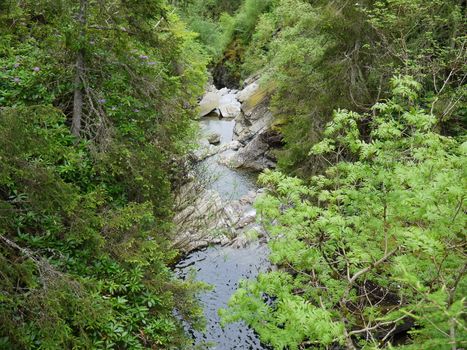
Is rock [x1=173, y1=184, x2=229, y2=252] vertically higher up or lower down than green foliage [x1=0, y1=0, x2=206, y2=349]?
lower down

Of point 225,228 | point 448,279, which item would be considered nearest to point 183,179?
point 225,228

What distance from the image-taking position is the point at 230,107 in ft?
91.7

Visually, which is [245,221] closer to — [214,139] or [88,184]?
[88,184]

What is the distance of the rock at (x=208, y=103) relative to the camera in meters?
27.1

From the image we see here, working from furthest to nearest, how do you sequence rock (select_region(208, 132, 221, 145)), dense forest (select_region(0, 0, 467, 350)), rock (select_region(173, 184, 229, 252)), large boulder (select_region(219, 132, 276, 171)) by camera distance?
rock (select_region(208, 132, 221, 145)) → large boulder (select_region(219, 132, 276, 171)) → rock (select_region(173, 184, 229, 252)) → dense forest (select_region(0, 0, 467, 350))

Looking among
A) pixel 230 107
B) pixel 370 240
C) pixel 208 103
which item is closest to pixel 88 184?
pixel 370 240

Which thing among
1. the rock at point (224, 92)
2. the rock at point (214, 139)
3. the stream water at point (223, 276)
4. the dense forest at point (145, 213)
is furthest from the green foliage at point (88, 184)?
the rock at point (224, 92)

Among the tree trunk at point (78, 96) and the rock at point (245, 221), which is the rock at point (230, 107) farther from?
the tree trunk at point (78, 96)

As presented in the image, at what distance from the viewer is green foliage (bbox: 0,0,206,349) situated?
3.67 m

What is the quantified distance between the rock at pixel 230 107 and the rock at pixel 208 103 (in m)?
0.44

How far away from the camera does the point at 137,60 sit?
6.27 m

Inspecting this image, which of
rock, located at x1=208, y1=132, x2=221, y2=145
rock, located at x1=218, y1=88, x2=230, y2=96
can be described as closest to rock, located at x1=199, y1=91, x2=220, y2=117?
rock, located at x1=218, y1=88, x2=230, y2=96

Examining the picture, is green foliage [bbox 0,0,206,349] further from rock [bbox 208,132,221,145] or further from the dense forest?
rock [bbox 208,132,221,145]

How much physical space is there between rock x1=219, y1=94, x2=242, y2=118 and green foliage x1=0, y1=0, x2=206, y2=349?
2024 cm
